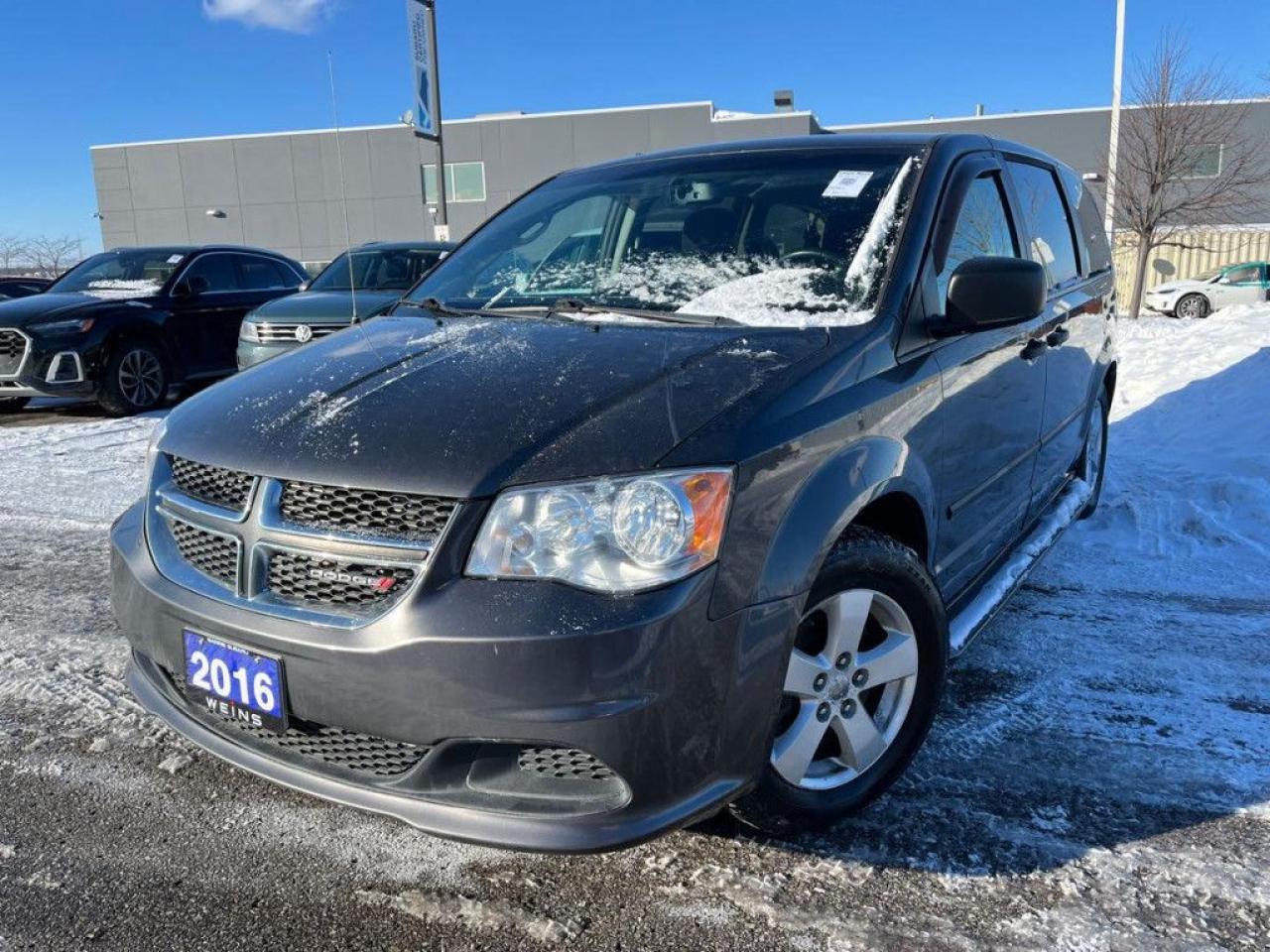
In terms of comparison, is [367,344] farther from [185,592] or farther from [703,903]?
[703,903]

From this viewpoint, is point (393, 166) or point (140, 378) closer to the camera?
point (140, 378)

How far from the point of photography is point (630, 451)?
75.5 inches

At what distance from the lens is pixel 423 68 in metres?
15.1

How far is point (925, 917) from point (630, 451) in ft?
4.00

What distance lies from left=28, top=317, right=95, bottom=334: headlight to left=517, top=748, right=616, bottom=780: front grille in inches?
340

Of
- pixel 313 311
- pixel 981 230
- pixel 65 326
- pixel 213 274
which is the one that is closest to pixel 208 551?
pixel 981 230

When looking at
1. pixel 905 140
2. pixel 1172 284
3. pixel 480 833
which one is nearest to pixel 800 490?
pixel 480 833

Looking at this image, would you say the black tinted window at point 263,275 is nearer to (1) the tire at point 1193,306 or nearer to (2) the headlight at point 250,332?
(2) the headlight at point 250,332

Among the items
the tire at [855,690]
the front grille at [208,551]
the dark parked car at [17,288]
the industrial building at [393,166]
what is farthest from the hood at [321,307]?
the industrial building at [393,166]

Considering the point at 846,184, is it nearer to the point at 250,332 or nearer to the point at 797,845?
the point at 797,845

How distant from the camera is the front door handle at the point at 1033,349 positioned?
11.1 ft

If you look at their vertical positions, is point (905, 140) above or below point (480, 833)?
above

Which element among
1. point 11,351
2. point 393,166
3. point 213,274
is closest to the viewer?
point 11,351

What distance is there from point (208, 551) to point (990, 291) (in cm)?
209
